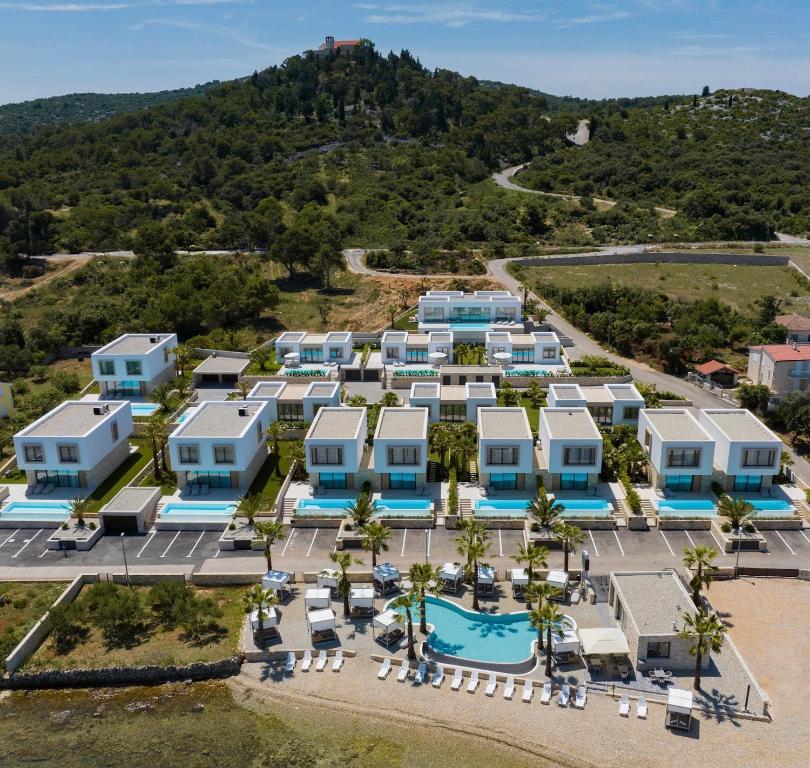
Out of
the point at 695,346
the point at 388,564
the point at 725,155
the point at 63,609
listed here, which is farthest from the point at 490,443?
the point at 725,155

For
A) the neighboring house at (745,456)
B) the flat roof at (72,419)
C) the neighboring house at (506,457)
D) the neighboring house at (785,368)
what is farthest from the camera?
the neighboring house at (785,368)

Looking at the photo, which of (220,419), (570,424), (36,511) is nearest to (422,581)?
(570,424)

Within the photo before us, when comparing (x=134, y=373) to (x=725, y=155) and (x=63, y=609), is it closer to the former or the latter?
(x=63, y=609)

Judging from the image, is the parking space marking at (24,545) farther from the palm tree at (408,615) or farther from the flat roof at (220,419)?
the palm tree at (408,615)

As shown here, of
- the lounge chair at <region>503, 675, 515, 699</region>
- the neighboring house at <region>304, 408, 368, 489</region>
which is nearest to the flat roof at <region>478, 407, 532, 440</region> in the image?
the neighboring house at <region>304, 408, 368, 489</region>

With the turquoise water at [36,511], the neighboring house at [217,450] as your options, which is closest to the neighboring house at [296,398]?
the neighboring house at [217,450]

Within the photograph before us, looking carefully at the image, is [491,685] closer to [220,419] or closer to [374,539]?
[374,539]
